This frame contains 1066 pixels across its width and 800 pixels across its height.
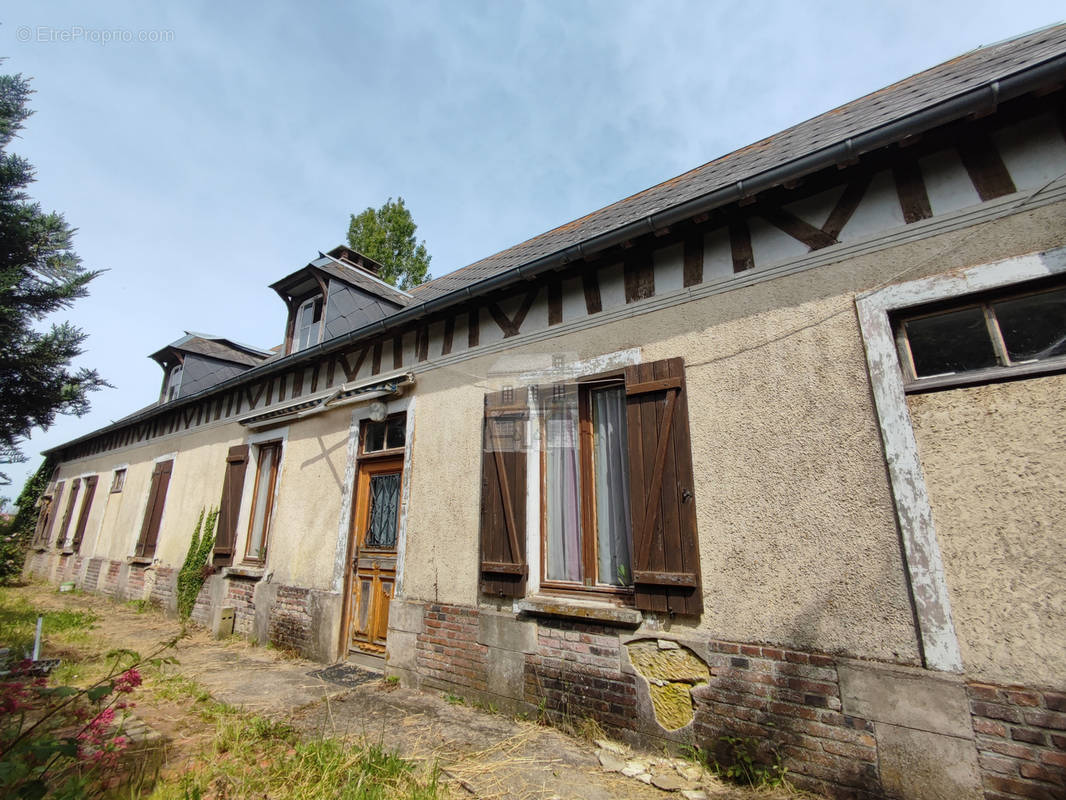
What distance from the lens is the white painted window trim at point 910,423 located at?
8.30ft

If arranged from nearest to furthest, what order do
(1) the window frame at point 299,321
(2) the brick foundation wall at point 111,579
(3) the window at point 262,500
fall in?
(3) the window at point 262,500 → (1) the window frame at point 299,321 → (2) the brick foundation wall at point 111,579

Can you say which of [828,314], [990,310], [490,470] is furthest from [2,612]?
[990,310]

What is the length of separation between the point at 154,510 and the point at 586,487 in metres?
9.60

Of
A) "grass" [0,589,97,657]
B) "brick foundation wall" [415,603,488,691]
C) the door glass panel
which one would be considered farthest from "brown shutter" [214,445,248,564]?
"brick foundation wall" [415,603,488,691]

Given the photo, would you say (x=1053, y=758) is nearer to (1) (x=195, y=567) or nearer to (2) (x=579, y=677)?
(2) (x=579, y=677)

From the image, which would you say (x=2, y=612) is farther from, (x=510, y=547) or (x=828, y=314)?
(x=828, y=314)

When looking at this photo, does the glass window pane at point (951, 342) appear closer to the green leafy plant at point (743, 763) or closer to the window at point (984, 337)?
the window at point (984, 337)

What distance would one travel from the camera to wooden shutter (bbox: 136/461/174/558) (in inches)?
364

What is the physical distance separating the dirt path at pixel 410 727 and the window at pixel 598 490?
3.28ft

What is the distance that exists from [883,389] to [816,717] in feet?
6.35

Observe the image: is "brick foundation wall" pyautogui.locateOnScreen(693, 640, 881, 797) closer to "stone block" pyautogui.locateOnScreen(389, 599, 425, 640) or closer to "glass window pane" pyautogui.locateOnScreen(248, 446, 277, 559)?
"stone block" pyautogui.locateOnScreen(389, 599, 425, 640)

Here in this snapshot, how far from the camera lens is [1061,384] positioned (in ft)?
8.14

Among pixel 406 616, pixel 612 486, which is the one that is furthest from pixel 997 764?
pixel 406 616

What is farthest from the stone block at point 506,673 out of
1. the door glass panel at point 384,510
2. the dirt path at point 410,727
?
the door glass panel at point 384,510
